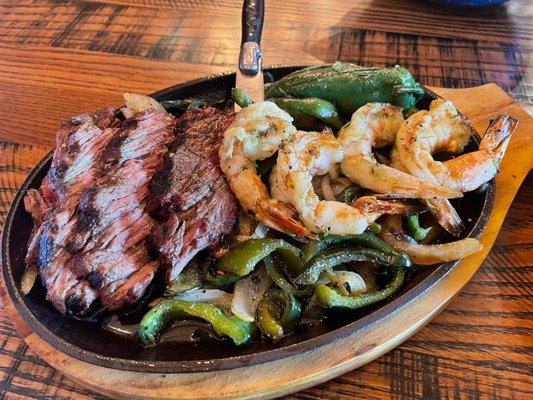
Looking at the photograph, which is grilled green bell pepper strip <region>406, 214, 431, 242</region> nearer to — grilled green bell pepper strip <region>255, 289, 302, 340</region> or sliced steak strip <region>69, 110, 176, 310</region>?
grilled green bell pepper strip <region>255, 289, 302, 340</region>

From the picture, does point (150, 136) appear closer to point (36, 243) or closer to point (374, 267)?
point (36, 243)

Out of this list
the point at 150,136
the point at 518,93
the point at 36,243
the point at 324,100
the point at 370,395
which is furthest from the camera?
the point at 518,93

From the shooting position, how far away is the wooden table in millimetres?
2104

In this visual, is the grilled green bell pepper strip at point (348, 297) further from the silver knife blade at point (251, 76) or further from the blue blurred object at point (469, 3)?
the blue blurred object at point (469, 3)

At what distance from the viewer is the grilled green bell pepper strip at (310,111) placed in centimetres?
247

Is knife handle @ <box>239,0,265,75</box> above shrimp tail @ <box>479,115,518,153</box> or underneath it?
above

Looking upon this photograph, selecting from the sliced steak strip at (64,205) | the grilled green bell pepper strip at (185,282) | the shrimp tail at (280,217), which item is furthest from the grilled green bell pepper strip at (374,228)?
the sliced steak strip at (64,205)

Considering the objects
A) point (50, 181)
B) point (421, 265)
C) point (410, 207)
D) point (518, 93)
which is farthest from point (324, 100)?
point (518, 93)

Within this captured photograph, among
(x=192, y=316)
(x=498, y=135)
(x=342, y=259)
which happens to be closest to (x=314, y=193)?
(x=342, y=259)

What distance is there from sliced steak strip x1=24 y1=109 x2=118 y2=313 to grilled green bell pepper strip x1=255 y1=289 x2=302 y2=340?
2.07 feet

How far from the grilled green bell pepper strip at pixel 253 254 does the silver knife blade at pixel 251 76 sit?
35.1 inches

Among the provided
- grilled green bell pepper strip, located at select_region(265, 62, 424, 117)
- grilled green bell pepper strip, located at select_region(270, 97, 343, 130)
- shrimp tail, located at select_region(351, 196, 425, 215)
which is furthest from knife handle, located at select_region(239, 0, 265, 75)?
shrimp tail, located at select_region(351, 196, 425, 215)

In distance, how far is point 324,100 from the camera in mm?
2547

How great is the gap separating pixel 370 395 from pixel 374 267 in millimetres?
489
